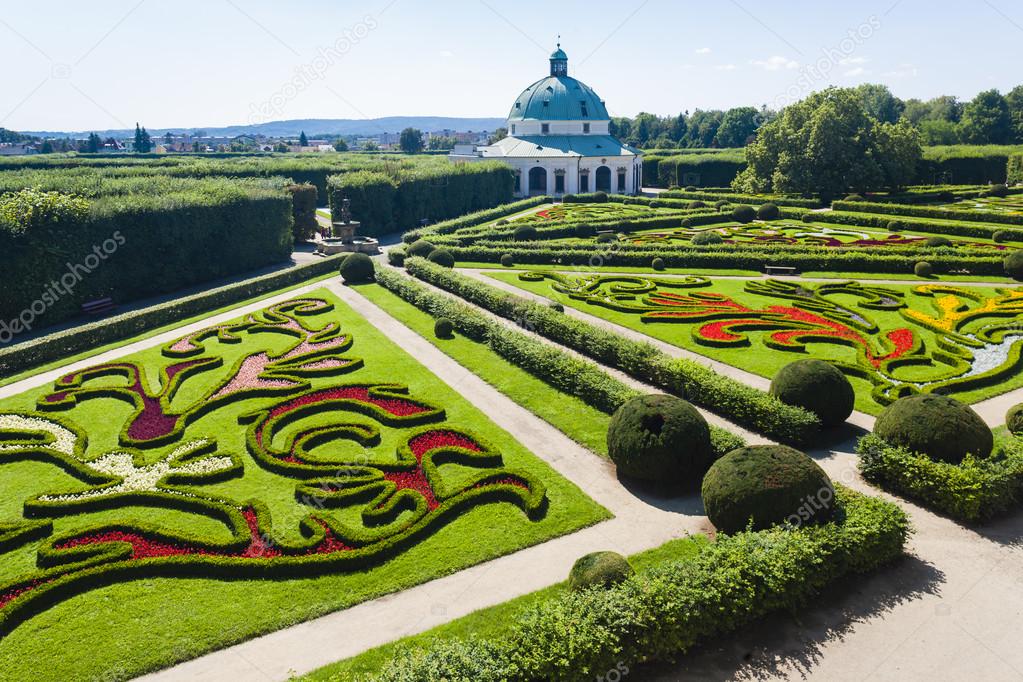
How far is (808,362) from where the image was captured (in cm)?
1916

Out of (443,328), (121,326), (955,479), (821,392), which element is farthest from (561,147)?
(955,479)

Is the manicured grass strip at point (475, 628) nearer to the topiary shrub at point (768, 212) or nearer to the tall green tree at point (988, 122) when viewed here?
the topiary shrub at point (768, 212)

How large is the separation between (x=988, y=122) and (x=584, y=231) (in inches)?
3647

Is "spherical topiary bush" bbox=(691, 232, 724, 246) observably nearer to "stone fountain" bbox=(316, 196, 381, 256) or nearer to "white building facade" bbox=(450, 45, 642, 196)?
"stone fountain" bbox=(316, 196, 381, 256)

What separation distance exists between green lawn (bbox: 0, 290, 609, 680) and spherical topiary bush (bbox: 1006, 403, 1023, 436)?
11291 millimetres

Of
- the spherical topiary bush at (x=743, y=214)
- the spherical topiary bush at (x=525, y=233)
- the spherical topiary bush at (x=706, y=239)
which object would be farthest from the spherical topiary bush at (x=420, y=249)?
the spherical topiary bush at (x=743, y=214)

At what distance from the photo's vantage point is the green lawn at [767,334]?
2175cm

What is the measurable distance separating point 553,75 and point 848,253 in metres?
74.7

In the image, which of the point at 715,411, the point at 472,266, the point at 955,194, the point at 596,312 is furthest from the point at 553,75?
the point at 715,411

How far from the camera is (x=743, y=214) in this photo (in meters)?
58.6

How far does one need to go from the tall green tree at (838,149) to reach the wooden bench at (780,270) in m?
34.9

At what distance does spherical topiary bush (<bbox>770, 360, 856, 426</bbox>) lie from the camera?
1850 centimetres

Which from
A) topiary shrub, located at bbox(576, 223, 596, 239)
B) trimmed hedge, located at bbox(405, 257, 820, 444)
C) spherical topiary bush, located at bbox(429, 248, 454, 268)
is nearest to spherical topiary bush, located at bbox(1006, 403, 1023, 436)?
trimmed hedge, located at bbox(405, 257, 820, 444)

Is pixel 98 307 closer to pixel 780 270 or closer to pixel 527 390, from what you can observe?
pixel 527 390
